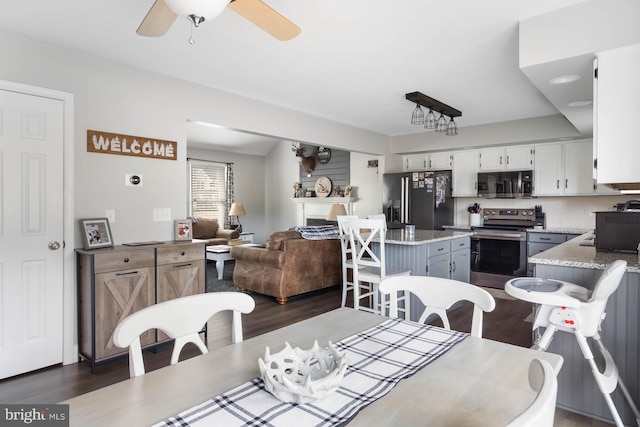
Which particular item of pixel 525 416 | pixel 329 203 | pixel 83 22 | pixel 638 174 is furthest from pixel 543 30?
pixel 329 203

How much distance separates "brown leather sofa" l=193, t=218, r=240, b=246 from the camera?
763 cm

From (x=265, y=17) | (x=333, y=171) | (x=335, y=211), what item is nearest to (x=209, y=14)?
(x=265, y=17)

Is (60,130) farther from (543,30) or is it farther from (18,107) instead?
(543,30)

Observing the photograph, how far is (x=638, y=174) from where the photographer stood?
7.09 ft

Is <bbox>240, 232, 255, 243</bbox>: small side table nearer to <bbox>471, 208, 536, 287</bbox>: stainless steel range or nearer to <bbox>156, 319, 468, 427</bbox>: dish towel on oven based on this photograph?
<bbox>471, 208, 536, 287</bbox>: stainless steel range

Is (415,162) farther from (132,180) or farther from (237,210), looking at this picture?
(132,180)

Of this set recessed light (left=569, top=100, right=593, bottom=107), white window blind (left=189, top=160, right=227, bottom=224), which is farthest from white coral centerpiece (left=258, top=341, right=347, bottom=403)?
white window blind (left=189, top=160, right=227, bottom=224)

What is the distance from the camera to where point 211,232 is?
7.92 metres

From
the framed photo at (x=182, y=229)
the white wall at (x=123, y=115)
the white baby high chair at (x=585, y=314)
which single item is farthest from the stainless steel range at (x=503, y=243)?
the framed photo at (x=182, y=229)

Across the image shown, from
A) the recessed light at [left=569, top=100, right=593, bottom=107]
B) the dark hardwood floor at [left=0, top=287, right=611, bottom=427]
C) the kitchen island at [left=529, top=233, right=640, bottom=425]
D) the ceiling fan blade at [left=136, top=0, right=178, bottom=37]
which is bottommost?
the dark hardwood floor at [left=0, top=287, right=611, bottom=427]

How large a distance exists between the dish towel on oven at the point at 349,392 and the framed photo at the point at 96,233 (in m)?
2.53

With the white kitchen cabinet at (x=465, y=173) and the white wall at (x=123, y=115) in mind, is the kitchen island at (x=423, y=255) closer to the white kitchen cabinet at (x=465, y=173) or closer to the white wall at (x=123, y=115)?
the white kitchen cabinet at (x=465, y=173)

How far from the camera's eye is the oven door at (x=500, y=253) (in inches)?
209

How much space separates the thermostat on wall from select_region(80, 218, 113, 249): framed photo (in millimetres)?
373
